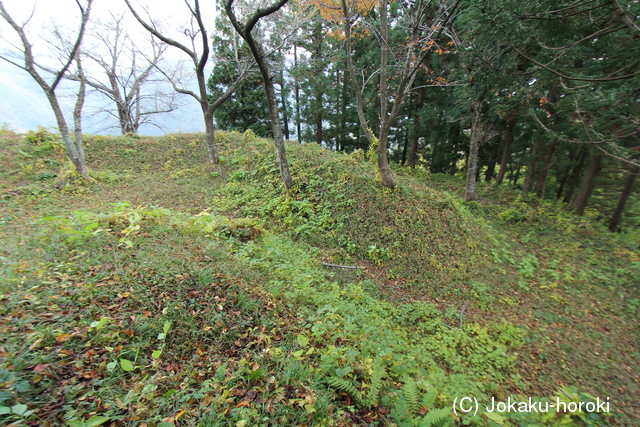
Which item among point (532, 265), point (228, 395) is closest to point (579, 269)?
point (532, 265)

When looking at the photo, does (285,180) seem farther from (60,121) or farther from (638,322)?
(638,322)

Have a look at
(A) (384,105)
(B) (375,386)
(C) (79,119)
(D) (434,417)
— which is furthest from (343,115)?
(D) (434,417)

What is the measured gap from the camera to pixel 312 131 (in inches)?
754

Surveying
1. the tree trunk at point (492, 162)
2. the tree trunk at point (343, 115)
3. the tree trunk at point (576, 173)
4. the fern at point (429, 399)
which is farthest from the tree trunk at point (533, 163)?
the fern at point (429, 399)

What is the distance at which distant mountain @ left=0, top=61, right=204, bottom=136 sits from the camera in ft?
31.4

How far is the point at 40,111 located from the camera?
37.1ft

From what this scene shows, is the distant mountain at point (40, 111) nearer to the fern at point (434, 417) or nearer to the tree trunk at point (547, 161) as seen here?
the fern at point (434, 417)

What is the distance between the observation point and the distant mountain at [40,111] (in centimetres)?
Result: 956

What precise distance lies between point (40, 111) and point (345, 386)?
17038 millimetres

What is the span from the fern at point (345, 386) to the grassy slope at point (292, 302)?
0.03 metres

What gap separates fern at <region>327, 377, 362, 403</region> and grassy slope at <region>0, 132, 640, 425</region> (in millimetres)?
32

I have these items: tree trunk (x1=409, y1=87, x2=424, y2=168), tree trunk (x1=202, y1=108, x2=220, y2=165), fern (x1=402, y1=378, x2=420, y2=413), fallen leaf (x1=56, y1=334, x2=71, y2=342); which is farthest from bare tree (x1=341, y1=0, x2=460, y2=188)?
tree trunk (x1=409, y1=87, x2=424, y2=168)

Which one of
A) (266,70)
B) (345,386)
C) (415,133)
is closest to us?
(345,386)

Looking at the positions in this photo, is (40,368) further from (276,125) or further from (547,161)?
(547,161)
